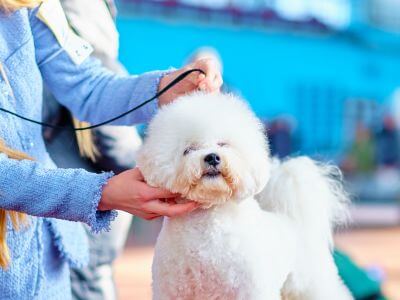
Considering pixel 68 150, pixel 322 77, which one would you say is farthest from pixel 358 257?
pixel 322 77

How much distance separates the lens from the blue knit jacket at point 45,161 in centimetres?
143

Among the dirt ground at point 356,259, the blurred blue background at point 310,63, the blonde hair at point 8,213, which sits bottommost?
the dirt ground at point 356,259

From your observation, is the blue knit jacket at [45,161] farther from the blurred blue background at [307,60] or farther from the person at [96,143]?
the blurred blue background at [307,60]

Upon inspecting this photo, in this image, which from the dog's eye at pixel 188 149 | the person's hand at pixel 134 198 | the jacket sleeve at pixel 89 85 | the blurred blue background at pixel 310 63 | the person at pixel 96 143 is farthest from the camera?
the blurred blue background at pixel 310 63

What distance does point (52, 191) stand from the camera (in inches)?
56.5

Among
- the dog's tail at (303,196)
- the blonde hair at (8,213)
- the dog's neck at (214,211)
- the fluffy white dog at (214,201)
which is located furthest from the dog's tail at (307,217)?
the blonde hair at (8,213)

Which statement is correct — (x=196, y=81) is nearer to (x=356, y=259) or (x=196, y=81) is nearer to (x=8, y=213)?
(x=8, y=213)

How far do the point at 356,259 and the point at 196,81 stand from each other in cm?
475

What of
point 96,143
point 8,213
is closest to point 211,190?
point 8,213

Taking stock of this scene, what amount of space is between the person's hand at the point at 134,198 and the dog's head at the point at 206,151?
4 centimetres

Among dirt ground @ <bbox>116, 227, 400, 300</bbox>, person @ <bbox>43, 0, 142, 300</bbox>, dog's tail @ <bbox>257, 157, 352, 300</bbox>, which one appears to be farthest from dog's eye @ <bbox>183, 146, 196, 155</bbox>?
dirt ground @ <bbox>116, 227, 400, 300</bbox>

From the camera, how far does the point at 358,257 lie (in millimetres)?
6371

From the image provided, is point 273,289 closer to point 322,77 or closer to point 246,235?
point 246,235

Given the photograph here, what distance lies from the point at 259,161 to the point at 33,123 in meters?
0.53
